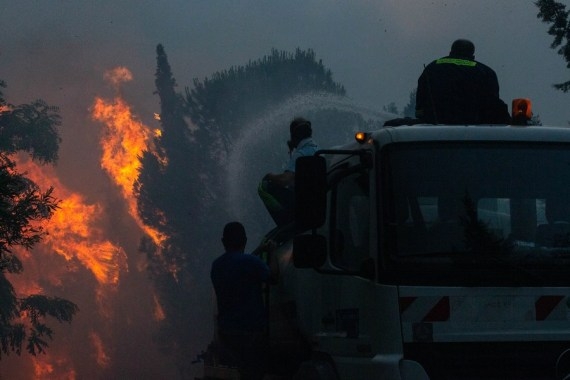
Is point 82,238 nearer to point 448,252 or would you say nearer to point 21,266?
point 21,266

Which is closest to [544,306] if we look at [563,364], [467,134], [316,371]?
[563,364]

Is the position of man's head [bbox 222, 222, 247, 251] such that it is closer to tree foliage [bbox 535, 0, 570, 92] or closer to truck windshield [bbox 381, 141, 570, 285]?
truck windshield [bbox 381, 141, 570, 285]

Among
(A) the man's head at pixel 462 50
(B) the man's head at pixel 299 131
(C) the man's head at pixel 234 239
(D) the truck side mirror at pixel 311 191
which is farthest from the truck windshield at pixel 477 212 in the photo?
(B) the man's head at pixel 299 131

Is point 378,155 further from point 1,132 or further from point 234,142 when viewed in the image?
point 234,142

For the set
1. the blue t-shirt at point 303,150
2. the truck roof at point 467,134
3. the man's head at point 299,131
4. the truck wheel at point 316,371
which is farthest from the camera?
the man's head at point 299,131

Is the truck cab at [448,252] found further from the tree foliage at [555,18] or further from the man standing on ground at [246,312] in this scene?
the tree foliage at [555,18]

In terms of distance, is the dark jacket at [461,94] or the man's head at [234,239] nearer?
the dark jacket at [461,94]

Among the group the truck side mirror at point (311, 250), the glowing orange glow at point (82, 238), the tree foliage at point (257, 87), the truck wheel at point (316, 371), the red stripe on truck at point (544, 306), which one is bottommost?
the truck wheel at point (316, 371)

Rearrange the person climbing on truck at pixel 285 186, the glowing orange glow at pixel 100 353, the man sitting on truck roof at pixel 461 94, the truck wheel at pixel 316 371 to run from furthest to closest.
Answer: the glowing orange glow at pixel 100 353, the person climbing on truck at pixel 285 186, the man sitting on truck roof at pixel 461 94, the truck wheel at pixel 316 371

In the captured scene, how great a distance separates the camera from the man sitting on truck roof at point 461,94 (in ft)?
24.6

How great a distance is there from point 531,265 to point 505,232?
257 mm

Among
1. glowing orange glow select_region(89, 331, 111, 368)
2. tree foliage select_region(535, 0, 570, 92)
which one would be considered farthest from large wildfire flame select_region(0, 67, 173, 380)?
tree foliage select_region(535, 0, 570, 92)

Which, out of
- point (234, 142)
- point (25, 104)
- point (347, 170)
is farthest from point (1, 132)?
point (347, 170)

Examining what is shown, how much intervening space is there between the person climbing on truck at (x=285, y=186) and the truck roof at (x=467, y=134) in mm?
2216
